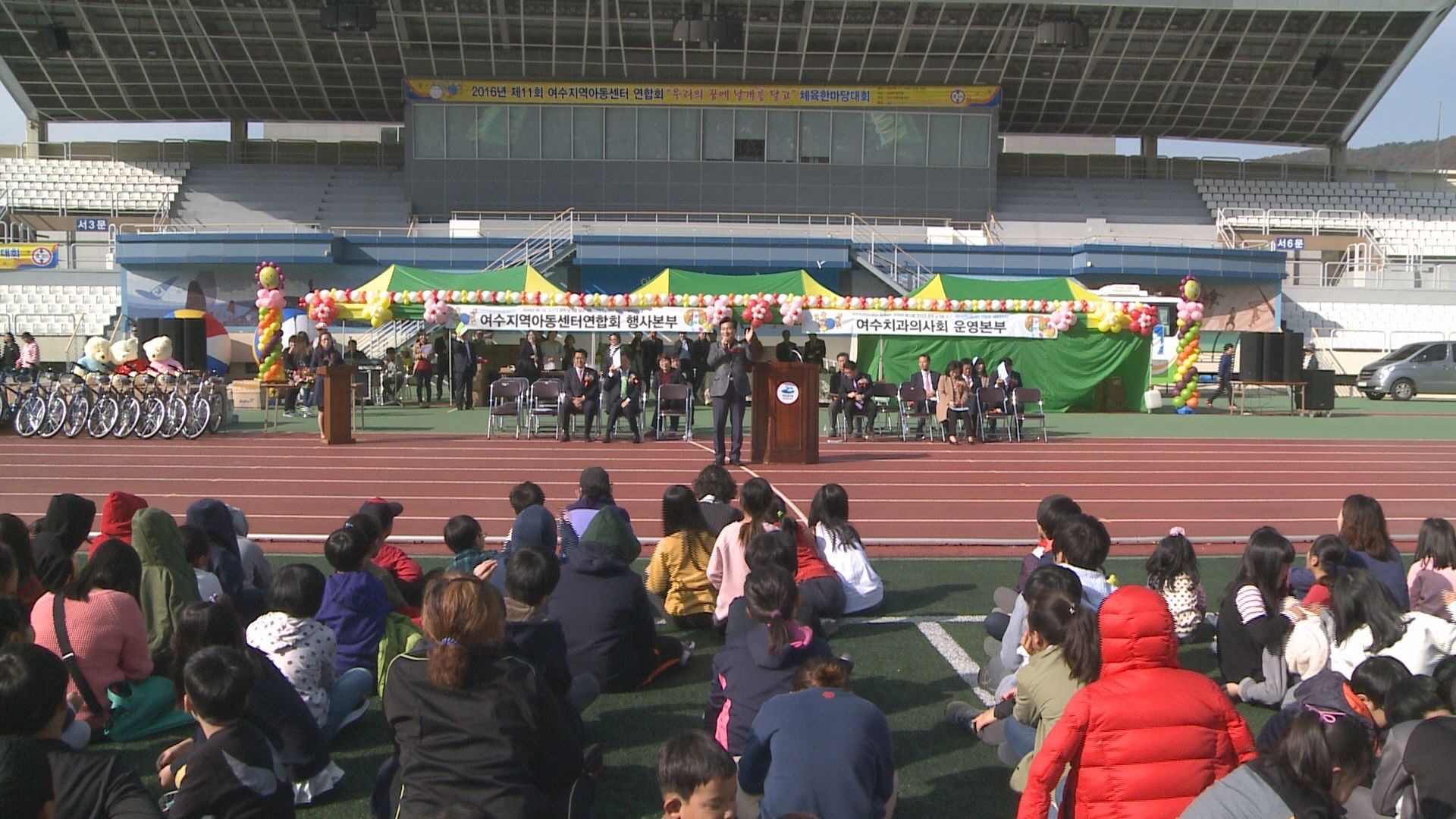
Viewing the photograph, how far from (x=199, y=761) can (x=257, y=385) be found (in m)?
24.8

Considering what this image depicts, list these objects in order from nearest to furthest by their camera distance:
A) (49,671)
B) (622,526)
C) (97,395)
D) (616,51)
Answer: (49,671) → (622,526) → (97,395) → (616,51)

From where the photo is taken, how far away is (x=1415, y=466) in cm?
1756

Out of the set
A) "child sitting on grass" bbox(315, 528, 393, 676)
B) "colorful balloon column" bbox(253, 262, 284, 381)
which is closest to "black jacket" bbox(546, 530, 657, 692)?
"child sitting on grass" bbox(315, 528, 393, 676)

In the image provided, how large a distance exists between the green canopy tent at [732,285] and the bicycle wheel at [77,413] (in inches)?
406

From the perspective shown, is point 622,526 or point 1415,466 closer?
point 622,526

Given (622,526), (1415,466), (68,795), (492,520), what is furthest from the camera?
(1415,466)

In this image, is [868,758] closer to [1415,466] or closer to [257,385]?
[1415,466]

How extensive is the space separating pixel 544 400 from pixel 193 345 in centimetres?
1046

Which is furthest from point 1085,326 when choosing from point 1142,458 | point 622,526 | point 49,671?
point 49,671

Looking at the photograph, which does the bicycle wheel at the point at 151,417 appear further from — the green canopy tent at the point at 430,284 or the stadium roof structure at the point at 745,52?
the stadium roof structure at the point at 745,52

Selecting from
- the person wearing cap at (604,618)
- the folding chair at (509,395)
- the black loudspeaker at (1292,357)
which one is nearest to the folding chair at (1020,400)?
the folding chair at (509,395)

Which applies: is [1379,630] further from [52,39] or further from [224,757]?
[52,39]

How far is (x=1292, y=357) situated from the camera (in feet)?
93.3

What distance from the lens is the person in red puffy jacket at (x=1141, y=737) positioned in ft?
13.5
